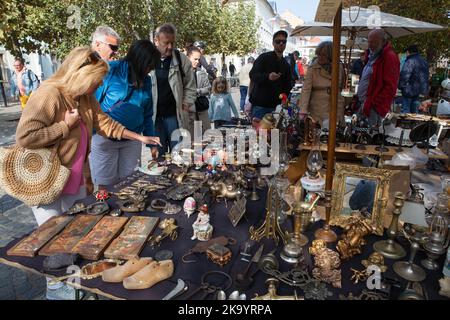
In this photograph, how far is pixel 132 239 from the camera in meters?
1.60

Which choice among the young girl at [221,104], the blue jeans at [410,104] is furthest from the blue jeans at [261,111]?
the blue jeans at [410,104]

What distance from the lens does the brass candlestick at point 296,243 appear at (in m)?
1.43

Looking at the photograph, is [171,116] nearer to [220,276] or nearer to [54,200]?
[54,200]

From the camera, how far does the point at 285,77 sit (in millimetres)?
4742

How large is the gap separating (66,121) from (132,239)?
0.89 m

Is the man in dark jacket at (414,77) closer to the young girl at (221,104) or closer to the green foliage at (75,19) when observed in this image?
the young girl at (221,104)

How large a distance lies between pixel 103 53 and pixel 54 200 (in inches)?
62.1

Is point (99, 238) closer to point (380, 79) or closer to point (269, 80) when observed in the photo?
point (269, 80)

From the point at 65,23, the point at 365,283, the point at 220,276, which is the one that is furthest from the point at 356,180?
the point at 65,23

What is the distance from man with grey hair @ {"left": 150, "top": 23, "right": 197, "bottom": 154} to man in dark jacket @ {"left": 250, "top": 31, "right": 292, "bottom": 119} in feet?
4.18

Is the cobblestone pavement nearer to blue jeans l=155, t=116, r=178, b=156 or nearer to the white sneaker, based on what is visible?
the white sneaker

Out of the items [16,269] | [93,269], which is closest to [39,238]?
[93,269]

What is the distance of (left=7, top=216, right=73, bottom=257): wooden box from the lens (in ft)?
4.80

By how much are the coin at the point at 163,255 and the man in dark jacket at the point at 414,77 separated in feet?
23.1
